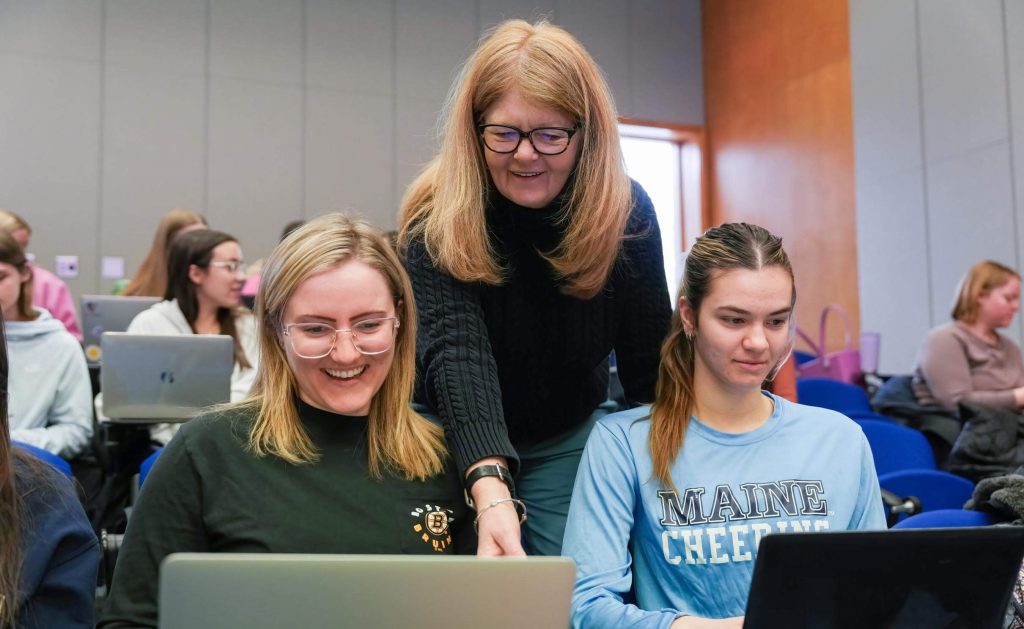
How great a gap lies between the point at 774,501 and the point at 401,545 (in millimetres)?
584

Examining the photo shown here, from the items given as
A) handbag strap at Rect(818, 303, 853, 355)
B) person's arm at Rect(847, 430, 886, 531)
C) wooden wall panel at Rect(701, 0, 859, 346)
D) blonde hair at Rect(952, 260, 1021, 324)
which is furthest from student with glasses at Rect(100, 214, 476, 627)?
wooden wall panel at Rect(701, 0, 859, 346)

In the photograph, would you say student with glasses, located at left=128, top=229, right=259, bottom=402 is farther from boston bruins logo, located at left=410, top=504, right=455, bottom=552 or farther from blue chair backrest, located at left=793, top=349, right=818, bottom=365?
blue chair backrest, located at left=793, top=349, right=818, bottom=365

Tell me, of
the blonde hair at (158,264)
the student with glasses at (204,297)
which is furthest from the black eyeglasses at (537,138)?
the blonde hair at (158,264)

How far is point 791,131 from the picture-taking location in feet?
26.0

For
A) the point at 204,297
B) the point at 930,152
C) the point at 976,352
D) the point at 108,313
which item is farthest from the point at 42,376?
the point at 930,152

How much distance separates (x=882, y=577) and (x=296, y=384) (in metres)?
0.86

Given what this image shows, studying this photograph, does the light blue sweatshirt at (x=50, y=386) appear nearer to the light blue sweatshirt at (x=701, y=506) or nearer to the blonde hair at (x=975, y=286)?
the light blue sweatshirt at (x=701, y=506)

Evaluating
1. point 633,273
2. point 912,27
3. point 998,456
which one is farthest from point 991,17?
point 633,273

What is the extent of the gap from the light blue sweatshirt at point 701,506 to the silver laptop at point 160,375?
1.74m

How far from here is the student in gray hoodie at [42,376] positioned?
10.3 feet

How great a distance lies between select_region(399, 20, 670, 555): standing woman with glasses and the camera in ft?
4.99

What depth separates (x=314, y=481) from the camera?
4.59 feet

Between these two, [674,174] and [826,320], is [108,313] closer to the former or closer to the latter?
[826,320]

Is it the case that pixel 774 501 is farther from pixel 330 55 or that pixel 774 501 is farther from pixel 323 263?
pixel 330 55
